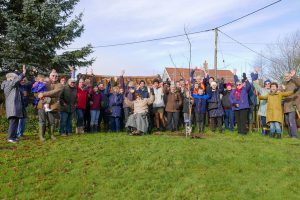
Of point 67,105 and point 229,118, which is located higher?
point 67,105

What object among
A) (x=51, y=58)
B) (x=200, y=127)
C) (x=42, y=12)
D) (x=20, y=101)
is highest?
(x=42, y=12)

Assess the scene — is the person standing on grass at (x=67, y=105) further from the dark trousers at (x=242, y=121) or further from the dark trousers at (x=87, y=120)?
the dark trousers at (x=242, y=121)

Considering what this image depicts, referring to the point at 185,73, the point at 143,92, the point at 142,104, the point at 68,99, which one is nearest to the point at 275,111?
the point at 142,104

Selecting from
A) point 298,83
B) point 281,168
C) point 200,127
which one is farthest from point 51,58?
point 281,168

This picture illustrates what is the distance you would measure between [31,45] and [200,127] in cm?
830

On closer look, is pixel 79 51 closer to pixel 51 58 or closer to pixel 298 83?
pixel 51 58

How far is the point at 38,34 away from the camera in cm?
1625

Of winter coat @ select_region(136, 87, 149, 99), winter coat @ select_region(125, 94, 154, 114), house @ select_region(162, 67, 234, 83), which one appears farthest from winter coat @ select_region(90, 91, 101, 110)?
house @ select_region(162, 67, 234, 83)

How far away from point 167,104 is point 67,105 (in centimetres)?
392

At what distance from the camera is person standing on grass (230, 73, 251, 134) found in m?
12.4

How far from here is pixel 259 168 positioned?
792 centimetres

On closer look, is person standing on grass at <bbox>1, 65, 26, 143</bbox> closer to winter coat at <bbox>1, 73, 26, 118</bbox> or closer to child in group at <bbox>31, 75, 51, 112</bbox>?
winter coat at <bbox>1, 73, 26, 118</bbox>

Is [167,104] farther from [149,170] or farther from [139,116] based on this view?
[149,170]

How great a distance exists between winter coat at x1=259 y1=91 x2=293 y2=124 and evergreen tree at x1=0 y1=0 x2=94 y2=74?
9.21 metres
